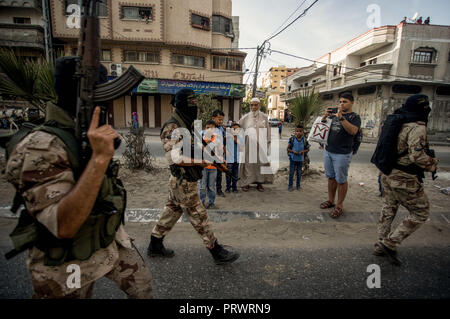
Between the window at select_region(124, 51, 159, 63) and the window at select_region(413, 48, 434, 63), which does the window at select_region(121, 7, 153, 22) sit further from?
the window at select_region(413, 48, 434, 63)

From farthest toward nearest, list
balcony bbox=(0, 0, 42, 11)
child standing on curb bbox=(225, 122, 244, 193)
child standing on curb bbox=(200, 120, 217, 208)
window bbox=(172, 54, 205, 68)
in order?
window bbox=(172, 54, 205, 68) → balcony bbox=(0, 0, 42, 11) → child standing on curb bbox=(225, 122, 244, 193) → child standing on curb bbox=(200, 120, 217, 208)

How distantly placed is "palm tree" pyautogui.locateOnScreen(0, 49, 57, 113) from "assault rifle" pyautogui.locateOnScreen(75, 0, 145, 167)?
157 inches

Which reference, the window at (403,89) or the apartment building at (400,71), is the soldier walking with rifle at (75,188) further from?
the window at (403,89)

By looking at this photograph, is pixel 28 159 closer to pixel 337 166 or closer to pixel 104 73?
pixel 104 73

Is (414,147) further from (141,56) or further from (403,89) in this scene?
(141,56)

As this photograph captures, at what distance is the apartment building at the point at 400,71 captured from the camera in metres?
15.9

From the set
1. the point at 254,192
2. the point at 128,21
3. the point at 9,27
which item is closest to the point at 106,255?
the point at 254,192

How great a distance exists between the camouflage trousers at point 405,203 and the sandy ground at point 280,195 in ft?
4.59

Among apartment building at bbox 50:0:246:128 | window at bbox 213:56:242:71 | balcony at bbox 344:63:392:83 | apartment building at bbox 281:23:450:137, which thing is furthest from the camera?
window at bbox 213:56:242:71

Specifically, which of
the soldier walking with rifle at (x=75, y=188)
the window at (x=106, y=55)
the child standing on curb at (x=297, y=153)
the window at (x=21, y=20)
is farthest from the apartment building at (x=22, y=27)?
the soldier walking with rifle at (x=75, y=188)

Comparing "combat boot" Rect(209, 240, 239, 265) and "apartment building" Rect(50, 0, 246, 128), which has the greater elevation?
"apartment building" Rect(50, 0, 246, 128)

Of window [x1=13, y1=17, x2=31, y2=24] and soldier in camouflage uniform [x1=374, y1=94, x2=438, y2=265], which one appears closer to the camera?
soldier in camouflage uniform [x1=374, y1=94, x2=438, y2=265]

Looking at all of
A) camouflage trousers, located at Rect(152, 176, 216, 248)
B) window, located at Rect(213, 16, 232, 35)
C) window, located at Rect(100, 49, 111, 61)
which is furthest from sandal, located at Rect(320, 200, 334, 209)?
window, located at Rect(100, 49, 111, 61)

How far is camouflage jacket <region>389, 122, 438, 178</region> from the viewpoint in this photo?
2.23 m
